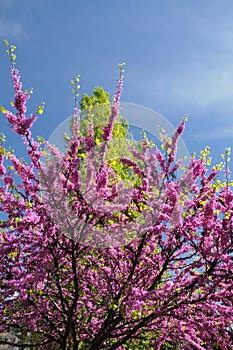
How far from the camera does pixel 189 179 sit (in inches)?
231

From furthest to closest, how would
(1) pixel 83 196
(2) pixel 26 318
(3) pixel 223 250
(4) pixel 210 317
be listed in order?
1. (2) pixel 26 318
2. (4) pixel 210 317
3. (3) pixel 223 250
4. (1) pixel 83 196

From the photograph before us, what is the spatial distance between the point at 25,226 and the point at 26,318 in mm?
2182

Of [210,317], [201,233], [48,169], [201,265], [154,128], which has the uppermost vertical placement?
[154,128]

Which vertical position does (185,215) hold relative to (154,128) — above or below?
below

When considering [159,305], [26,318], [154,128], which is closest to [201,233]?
[159,305]

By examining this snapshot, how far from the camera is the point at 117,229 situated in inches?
231

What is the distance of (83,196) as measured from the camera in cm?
535

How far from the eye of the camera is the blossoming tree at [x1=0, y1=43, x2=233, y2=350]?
5414 mm

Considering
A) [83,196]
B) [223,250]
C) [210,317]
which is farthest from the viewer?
[210,317]

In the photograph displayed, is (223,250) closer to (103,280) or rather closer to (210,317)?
(210,317)

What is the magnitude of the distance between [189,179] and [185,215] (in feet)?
1.83

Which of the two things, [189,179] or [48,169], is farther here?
[189,179]

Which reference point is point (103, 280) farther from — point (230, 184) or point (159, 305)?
point (230, 184)

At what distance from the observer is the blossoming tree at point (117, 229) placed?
5414 millimetres
